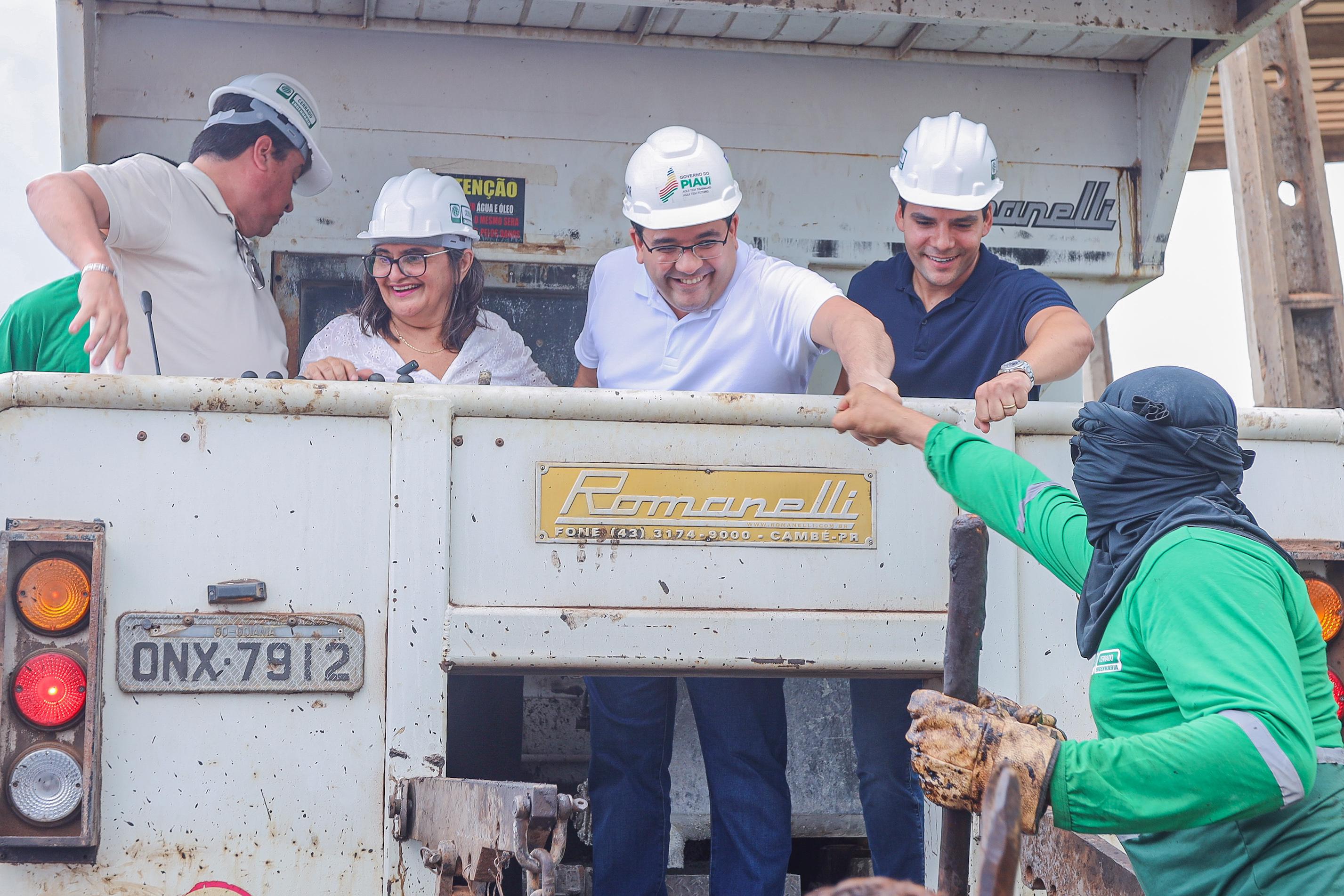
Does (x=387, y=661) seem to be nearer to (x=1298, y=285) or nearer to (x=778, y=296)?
(x=778, y=296)

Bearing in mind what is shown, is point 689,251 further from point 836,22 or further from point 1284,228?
point 1284,228

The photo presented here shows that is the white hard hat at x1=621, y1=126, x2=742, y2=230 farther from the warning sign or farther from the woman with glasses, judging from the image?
the warning sign

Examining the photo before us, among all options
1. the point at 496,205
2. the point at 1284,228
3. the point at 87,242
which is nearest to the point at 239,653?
the point at 87,242

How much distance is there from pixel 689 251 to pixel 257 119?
1255mm

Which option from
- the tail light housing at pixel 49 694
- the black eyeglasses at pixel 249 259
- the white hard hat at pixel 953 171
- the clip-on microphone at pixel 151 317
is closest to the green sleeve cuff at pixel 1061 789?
the tail light housing at pixel 49 694

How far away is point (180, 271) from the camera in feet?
9.67

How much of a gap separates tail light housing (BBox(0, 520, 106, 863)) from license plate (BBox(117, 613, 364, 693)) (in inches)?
2.4

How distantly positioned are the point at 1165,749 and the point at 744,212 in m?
2.49

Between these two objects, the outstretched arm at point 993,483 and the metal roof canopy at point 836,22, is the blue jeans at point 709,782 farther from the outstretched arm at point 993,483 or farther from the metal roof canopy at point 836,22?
the metal roof canopy at point 836,22

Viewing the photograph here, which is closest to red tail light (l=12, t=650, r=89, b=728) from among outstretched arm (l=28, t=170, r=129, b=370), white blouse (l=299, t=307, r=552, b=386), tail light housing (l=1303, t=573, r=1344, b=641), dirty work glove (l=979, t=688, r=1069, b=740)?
outstretched arm (l=28, t=170, r=129, b=370)

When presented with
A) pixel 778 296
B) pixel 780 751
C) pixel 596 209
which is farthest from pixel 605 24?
pixel 780 751

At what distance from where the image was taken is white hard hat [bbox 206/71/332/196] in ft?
10.7

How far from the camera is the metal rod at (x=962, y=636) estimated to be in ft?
5.82

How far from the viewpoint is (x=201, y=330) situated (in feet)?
9.70
